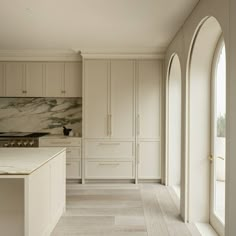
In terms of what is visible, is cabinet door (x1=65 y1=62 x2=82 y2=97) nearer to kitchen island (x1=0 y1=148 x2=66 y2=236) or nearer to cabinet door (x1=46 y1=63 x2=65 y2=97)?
cabinet door (x1=46 y1=63 x2=65 y2=97)

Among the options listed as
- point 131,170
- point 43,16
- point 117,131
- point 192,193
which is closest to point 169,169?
point 131,170

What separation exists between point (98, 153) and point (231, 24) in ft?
11.5

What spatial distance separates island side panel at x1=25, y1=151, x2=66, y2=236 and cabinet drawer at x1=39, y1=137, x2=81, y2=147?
1.42 metres

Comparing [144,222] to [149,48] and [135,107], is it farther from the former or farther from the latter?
[149,48]

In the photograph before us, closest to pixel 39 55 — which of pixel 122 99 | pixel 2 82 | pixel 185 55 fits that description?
pixel 2 82

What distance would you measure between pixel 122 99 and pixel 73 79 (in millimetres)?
1047

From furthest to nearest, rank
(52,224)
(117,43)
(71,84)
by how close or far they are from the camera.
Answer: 1. (71,84)
2. (117,43)
3. (52,224)

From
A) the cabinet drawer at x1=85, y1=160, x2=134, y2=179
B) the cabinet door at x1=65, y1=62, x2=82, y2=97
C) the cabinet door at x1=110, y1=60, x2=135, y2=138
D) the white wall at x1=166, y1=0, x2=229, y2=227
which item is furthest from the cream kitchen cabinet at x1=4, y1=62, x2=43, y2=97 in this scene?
the white wall at x1=166, y1=0, x2=229, y2=227

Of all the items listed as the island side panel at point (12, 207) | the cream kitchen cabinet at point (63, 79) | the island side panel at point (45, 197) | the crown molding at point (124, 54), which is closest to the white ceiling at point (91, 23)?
the crown molding at point (124, 54)

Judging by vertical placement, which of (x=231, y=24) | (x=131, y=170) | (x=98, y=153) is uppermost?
(x=231, y=24)

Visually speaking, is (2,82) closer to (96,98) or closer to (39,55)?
(39,55)

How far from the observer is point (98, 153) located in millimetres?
4934

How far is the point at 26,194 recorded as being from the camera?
2119 mm

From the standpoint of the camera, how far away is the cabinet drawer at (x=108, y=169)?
493cm
